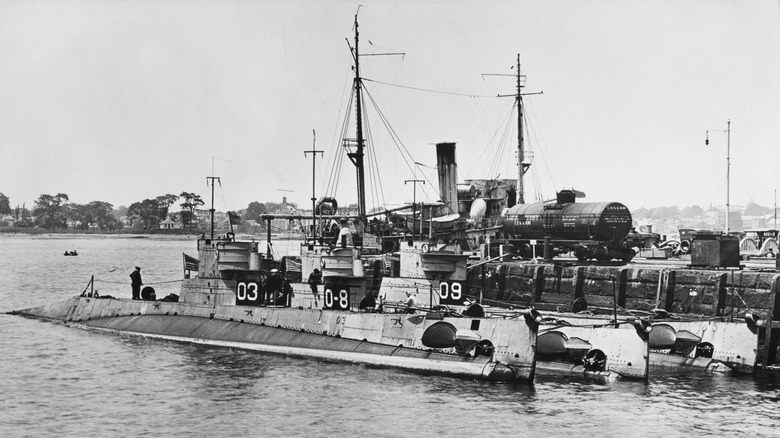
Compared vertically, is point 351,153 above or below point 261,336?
above

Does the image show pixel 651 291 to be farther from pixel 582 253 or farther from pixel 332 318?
pixel 332 318

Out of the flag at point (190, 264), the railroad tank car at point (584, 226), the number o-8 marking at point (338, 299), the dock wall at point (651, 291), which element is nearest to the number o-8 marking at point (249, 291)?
the number o-8 marking at point (338, 299)

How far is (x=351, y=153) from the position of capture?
5375 centimetres

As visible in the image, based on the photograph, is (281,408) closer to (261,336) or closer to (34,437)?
(34,437)

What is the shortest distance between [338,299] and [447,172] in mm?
35070

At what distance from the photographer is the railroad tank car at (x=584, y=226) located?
5641cm

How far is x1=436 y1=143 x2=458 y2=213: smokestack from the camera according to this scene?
7312 centimetres

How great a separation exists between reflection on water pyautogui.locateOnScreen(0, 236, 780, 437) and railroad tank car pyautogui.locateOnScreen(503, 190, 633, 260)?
22.3 metres

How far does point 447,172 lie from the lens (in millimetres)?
73438

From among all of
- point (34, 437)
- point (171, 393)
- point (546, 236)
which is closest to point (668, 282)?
point (546, 236)

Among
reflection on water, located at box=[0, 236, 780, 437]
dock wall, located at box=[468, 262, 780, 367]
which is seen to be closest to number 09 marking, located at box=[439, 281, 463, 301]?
dock wall, located at box=[468, 262, 780, 367]

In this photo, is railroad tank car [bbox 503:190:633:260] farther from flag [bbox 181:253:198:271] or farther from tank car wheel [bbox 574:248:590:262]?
flag [bbox 181:253:198:271]

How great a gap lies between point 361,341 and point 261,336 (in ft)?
21.1

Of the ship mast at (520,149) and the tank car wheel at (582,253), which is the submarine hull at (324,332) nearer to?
the tank car wheel at (582,253)
